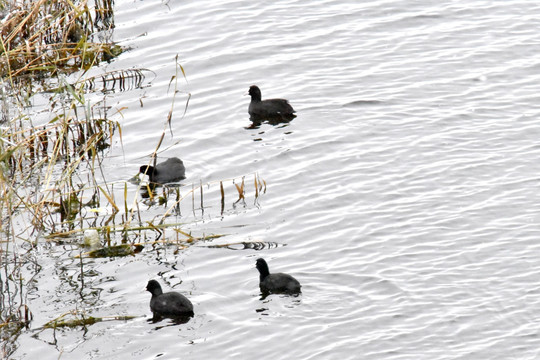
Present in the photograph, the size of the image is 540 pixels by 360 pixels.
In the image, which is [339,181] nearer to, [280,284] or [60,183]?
[280,284]

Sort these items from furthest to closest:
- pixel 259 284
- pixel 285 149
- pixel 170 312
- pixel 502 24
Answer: pixel 502 24
pixel 285 149
pixel 259 284
pixel 170 312

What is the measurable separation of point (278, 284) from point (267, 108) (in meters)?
5.29

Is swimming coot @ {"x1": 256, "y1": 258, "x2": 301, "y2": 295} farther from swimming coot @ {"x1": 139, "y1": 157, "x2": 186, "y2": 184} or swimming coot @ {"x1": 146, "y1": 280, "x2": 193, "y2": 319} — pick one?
swimming coot @ {"x1": 139, "y1": 157, "x2": 186, "y2": 184}

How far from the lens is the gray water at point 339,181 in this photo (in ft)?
32.2

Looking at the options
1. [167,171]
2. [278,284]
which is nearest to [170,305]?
[278,284]

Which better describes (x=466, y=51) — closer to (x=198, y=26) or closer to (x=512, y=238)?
(x=198, y=26)

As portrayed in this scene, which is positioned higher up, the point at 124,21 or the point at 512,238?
the point at 124,21

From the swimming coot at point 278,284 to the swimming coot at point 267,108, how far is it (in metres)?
4.90

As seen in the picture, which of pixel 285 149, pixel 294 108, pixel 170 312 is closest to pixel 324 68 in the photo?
pixel 294 108

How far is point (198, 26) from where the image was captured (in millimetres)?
18984

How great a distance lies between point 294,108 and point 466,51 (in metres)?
3.50

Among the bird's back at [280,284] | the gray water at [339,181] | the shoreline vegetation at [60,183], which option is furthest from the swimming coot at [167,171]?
the bird's back at [280,284]

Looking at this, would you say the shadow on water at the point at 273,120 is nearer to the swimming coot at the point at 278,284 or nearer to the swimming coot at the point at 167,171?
the swimming coot at the point at 167,171

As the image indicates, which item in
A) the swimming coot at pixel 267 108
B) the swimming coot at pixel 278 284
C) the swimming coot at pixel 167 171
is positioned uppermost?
the swimming coot at pixel 267 108
